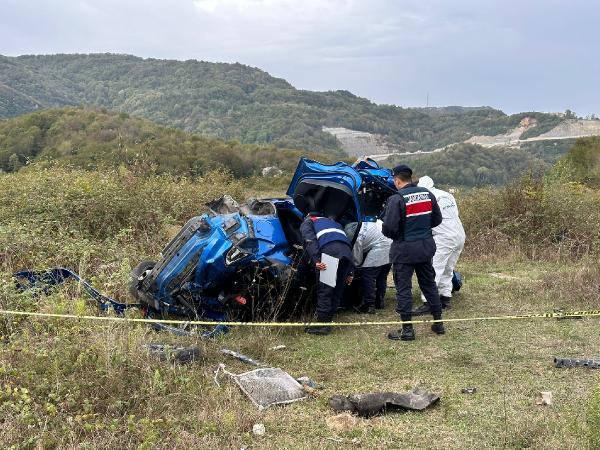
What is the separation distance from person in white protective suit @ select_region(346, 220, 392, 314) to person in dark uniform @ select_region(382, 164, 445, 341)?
A: 926 millimetres

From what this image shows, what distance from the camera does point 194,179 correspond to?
56.5 feet

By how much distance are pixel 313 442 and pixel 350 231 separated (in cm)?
326

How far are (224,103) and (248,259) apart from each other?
10355cm

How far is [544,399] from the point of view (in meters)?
4.23

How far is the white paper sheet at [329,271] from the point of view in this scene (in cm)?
607

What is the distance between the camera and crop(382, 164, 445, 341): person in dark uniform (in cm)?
597

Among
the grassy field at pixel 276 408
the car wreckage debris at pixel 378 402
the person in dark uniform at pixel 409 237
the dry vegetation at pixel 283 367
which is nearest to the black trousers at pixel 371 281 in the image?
the dry vegetation at pixel 283 367

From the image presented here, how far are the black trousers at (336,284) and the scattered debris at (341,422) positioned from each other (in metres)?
2.17

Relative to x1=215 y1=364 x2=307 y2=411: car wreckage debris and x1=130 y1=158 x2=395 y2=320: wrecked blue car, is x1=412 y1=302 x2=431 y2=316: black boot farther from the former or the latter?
x1=215 y1=364 x2=307 y2=411: car wreckage debris

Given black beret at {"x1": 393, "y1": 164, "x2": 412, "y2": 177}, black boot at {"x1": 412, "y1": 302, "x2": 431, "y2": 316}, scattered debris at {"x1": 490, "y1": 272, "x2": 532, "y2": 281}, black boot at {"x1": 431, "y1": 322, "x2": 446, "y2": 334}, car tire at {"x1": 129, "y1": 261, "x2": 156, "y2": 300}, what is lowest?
scattered debris at {"x1": 490, "y1": 272, "x2": 532, "y2": 281}

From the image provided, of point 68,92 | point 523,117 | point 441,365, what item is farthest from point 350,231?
point 68,92

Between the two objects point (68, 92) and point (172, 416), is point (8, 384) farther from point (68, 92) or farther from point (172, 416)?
point (68, 92)

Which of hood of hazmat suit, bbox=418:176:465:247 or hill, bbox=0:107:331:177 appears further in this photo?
hill, bbox=0:107:331:177

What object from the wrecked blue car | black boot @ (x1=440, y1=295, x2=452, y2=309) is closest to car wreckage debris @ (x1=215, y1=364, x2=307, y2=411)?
the wrecked blue car
